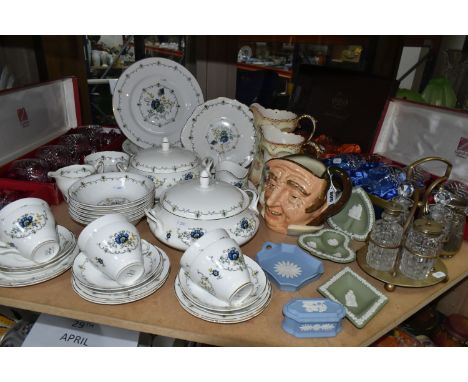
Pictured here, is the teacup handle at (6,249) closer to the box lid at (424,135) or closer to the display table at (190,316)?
the display table at (190,316)

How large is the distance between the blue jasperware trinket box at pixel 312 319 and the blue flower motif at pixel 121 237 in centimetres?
33

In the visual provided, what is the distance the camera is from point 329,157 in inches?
49.7

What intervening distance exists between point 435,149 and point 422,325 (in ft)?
1.91

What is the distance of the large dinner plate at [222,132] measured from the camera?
4.06ft

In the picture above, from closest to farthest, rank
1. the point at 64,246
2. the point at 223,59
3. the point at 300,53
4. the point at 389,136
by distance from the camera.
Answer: the point at 64,246 < the point at 389,136 < the point at 223,59 < the point at 300,53

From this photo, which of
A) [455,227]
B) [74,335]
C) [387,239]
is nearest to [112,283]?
[74,335]

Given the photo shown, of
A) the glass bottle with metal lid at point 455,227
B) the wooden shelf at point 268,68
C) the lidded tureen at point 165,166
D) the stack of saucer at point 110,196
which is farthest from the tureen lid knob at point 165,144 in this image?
the wooden shelf at point 268,68

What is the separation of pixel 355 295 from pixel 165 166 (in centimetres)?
56

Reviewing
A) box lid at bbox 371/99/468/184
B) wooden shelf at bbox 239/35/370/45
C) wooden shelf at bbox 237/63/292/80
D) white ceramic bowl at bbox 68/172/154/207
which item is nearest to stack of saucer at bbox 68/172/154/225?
white ceramic bowl at bbox 68/172/154/207

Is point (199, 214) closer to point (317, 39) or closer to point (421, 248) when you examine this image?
point (421, 248)

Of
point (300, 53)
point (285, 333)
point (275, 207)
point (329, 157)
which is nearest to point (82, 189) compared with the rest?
point (275, 207)

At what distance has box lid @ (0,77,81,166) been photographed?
A: 1200mm

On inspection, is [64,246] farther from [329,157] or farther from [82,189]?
[329,157]

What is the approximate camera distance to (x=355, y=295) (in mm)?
792
